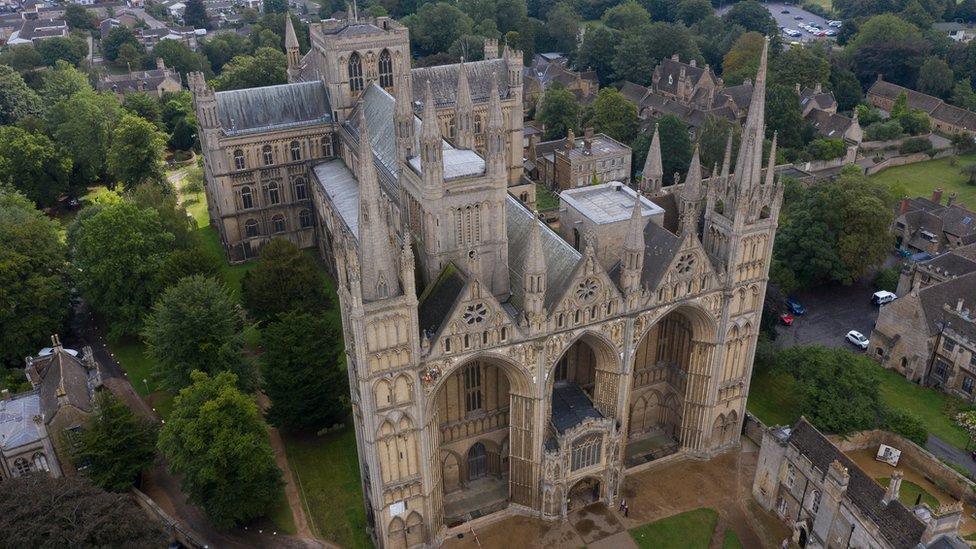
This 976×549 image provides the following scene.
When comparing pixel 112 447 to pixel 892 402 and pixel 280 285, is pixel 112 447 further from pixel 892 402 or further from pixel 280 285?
pixel 892 402

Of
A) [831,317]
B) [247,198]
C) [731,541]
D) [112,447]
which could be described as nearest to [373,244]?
[112,447]

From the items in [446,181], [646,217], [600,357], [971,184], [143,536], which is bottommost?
[971,184]

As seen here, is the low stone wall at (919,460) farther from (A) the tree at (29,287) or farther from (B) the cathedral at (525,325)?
(A) the tree at (29,287)

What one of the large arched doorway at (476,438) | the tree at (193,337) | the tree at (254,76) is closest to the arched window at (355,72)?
the tree at (193,337)

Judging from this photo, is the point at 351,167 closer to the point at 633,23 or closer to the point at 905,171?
the point at 905,171

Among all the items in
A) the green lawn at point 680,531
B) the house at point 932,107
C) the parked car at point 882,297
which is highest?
the house at point 932,107

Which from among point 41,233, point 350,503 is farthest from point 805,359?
point 41,233
